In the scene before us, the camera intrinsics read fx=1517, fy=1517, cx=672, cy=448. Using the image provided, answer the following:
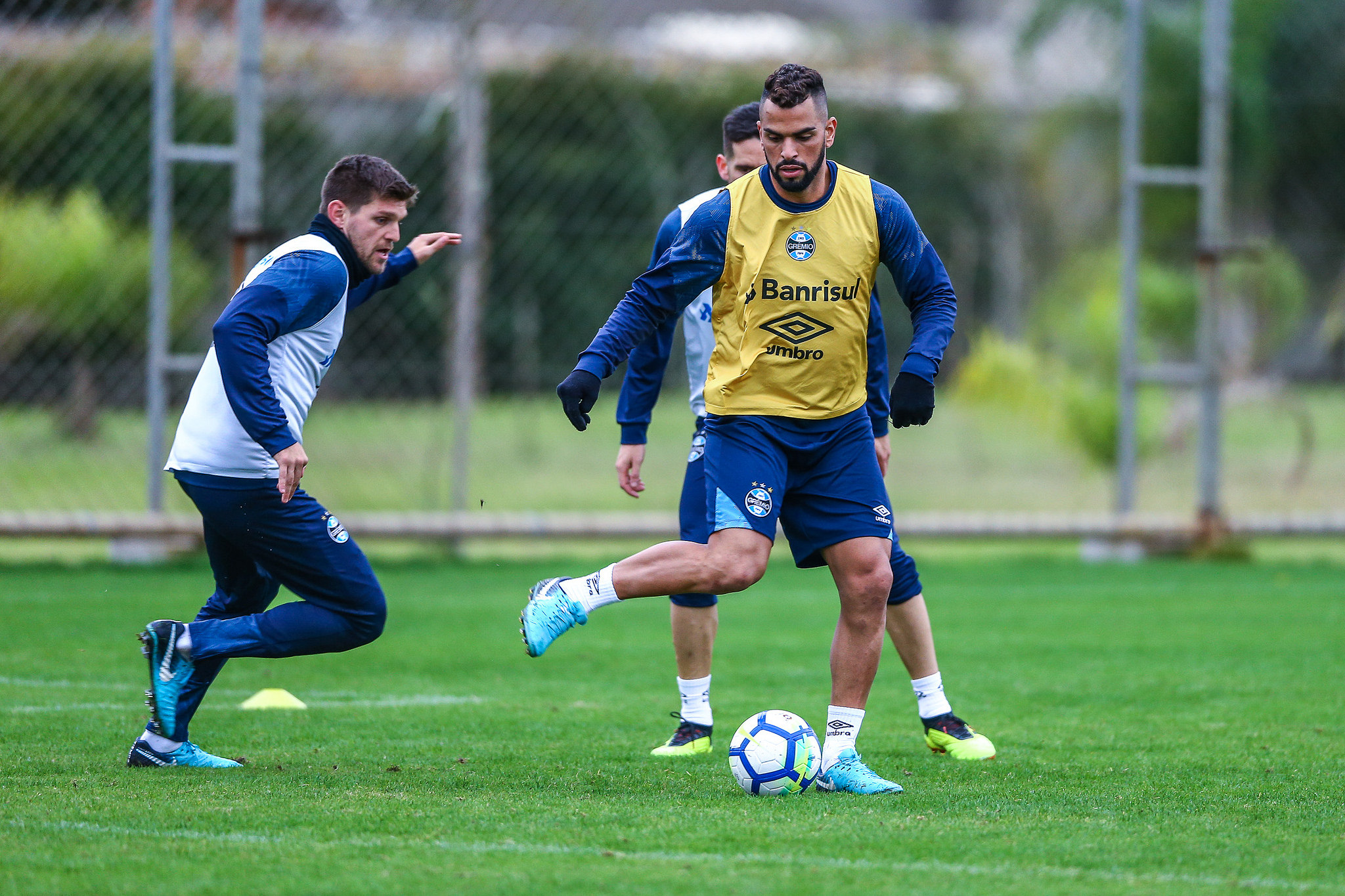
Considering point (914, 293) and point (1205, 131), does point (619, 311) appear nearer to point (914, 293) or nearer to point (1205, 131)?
point (914, 293)

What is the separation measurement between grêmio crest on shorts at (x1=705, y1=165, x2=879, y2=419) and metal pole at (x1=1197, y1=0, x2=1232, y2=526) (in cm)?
802

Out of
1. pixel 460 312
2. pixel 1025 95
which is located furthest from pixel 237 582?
pixel 1025 95

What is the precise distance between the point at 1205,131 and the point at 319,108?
6899 millimetres

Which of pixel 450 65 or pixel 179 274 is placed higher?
pixel 450 65

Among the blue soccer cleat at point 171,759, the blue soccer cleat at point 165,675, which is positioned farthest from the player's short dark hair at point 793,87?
the blue soccer cleat at point 171,759

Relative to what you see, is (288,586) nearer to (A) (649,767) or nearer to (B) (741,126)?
(A) (649,767)

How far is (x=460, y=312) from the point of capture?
11.6 meters

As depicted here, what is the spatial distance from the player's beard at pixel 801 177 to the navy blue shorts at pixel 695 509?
3.47ft

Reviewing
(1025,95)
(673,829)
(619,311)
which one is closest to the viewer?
(673,829)

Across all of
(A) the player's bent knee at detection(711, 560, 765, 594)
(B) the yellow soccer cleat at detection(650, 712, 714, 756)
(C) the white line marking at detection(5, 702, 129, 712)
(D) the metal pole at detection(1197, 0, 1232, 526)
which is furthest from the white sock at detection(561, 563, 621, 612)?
(D) the metal pole at detection(1197, 0, 1232, 526)

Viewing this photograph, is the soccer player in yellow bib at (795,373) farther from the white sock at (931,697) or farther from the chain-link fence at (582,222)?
the chain-link fence at (582,222)

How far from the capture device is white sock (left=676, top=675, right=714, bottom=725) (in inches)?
215

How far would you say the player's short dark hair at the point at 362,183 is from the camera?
5121 millimetres

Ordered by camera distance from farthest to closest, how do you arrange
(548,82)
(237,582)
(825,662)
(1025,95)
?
(1025,95) < (548,82) < (825,662) < (237,582)
